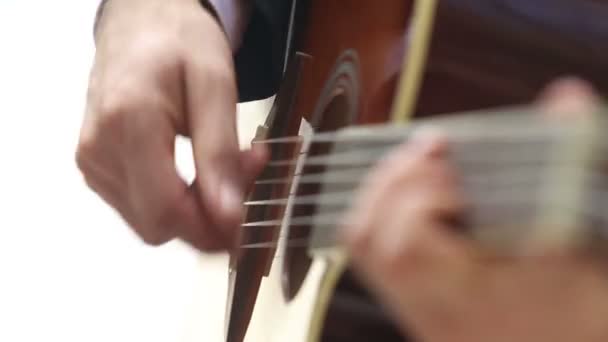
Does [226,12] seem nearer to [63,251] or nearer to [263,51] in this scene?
[263,51]

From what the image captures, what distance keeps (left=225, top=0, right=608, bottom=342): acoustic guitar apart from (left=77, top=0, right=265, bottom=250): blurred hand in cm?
6

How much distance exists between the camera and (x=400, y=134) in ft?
1.20

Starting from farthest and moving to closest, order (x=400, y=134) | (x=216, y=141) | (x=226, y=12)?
(x=226, y=12), (x=216, y=141), (x=400, y=134)

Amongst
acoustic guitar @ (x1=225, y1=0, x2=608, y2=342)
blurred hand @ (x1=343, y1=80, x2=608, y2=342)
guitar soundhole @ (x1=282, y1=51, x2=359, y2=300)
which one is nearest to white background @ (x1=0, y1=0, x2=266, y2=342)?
acoustic guitar @ (x1=225, y1=0, x2=608, y2=342)

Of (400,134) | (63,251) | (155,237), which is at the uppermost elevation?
(400,134)

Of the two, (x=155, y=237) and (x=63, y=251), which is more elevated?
(x=155, y=237)

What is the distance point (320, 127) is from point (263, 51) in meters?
0.21

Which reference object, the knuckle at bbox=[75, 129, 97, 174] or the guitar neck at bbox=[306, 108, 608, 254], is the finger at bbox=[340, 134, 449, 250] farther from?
the knuckle at bbox=[75, 129, 97, 174]

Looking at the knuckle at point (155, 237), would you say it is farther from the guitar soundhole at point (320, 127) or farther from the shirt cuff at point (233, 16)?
the shirt cuff at point (233, 16)

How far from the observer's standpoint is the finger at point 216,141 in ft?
1.70

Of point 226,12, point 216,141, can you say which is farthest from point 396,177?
point 226,12

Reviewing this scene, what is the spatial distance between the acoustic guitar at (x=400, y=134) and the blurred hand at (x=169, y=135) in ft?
0.19

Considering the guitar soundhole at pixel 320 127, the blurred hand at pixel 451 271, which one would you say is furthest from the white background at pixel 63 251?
the blurred hand at pixel 451 271

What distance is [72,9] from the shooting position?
5.08ft
